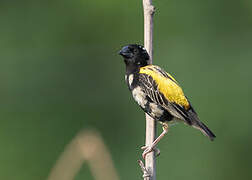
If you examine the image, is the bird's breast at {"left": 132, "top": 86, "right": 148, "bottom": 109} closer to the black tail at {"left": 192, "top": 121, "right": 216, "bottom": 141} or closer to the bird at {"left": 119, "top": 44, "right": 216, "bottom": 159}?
the bird at {"left": 119, "top": 44, "right": 216, "bottom": 159}

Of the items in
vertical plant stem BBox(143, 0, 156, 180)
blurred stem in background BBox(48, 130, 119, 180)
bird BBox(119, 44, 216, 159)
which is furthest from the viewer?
bird BBox(119, 44, 216, 159)

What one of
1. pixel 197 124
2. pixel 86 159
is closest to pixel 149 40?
pixel 197 124

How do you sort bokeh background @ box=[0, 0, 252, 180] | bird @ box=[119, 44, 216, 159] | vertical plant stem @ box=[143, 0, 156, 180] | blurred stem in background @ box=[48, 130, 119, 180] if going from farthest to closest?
bokeh background @ box=[0, 0, 252, 180]
bird @ box=[119, 44, 216, 159]
vertical plant stem @ box=[143, 0, 156, 180]
blurred stem in background @ box=[48, 130, 119, 180]

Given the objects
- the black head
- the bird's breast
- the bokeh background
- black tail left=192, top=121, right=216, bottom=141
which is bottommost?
the bokeh background

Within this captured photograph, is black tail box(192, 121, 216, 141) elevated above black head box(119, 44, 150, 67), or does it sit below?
below

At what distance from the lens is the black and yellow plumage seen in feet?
13.0

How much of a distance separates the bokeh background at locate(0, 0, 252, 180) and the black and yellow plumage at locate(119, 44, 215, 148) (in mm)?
4361

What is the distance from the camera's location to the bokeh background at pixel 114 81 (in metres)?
9.16

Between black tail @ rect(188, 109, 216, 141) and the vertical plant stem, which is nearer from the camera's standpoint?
the vertical plant stem

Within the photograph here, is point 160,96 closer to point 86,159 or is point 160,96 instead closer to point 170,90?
point 170,90

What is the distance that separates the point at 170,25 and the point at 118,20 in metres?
0.95

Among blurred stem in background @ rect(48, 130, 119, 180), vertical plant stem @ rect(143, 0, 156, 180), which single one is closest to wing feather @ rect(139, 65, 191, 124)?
vertical plant stem @ rect(143, 0, 156, 180)

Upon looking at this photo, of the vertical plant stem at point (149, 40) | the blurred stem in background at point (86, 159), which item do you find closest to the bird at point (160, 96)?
the vertical plant stem at point (149, 40)

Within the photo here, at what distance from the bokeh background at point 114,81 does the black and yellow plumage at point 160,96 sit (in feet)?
14.3
